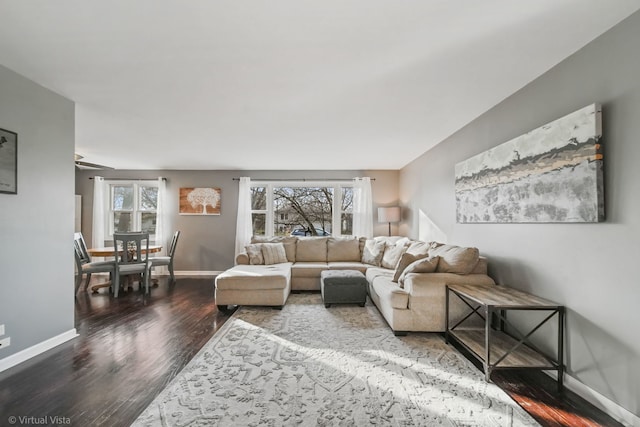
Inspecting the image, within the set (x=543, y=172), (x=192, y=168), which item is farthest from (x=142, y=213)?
(x=543, y=172)

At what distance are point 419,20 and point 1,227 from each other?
3.38m

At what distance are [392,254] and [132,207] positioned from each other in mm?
5865

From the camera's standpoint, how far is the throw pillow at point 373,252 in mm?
5230

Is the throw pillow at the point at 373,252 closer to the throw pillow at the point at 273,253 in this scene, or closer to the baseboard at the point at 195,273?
the throw pillow at the point at 273,253

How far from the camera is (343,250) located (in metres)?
5.69

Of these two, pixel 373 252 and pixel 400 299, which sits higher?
pixel 373 252

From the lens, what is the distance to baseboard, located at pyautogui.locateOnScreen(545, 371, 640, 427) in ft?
5.66

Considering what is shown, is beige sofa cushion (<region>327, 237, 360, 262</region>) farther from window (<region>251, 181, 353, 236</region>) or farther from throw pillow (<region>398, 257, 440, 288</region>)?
throw pillow (<region>398, 257, 440, 288</region>)

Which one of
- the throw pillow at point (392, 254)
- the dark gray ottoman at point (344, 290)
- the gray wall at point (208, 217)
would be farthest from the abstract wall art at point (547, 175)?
the gray wall at point (208, 217)

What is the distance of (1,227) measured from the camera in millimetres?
2350

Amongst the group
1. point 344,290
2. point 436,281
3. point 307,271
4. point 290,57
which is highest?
point 290,57

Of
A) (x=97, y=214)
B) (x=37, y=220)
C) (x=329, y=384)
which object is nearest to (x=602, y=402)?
(x=329, y=384)

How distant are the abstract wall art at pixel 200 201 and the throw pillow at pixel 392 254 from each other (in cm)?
379

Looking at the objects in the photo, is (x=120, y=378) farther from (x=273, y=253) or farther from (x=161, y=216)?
(x=161, y=216)
